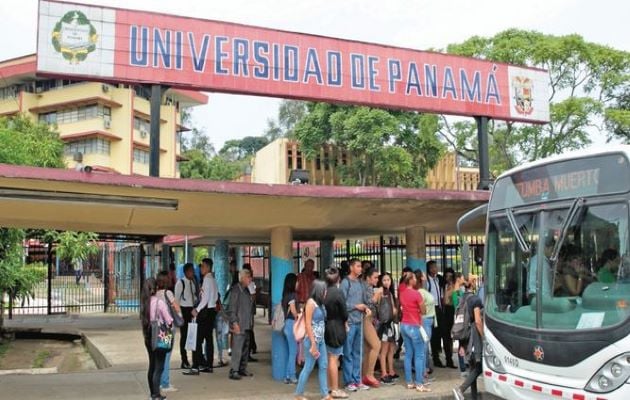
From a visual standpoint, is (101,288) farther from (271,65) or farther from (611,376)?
(611,376)

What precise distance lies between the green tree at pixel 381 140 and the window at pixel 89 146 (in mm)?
19431

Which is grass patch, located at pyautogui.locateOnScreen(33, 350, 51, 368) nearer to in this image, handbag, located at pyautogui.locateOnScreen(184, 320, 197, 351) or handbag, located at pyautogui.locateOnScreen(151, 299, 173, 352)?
handbag, located at pyautogui.locateOnScreen(184, 320, 197, 351)

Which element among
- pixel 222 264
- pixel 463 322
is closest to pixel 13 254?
pixel 222 264

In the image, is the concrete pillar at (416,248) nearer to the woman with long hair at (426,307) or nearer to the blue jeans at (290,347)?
the woman with long hair at (426,307)

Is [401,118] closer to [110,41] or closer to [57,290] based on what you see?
[57,290]

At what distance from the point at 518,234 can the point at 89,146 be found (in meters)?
45.2

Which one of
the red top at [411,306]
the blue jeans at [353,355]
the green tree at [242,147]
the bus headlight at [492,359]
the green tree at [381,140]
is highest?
the green tree at [242,147]

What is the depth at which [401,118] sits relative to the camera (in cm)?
3309

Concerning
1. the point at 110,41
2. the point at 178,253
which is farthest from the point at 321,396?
the point at 178,253

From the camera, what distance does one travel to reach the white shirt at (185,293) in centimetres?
993

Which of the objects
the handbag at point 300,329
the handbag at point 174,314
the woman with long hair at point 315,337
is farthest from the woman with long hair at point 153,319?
the woman with long hair at point 315,337

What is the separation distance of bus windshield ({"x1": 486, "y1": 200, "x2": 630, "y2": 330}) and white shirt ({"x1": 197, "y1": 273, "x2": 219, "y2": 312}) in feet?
15.7

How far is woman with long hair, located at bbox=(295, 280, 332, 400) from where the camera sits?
7.63m

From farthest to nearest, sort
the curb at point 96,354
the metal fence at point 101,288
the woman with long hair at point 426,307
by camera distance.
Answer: the metal fence at point 101,288
the curb at point 96,354
the woman with long hair at point 426,307
